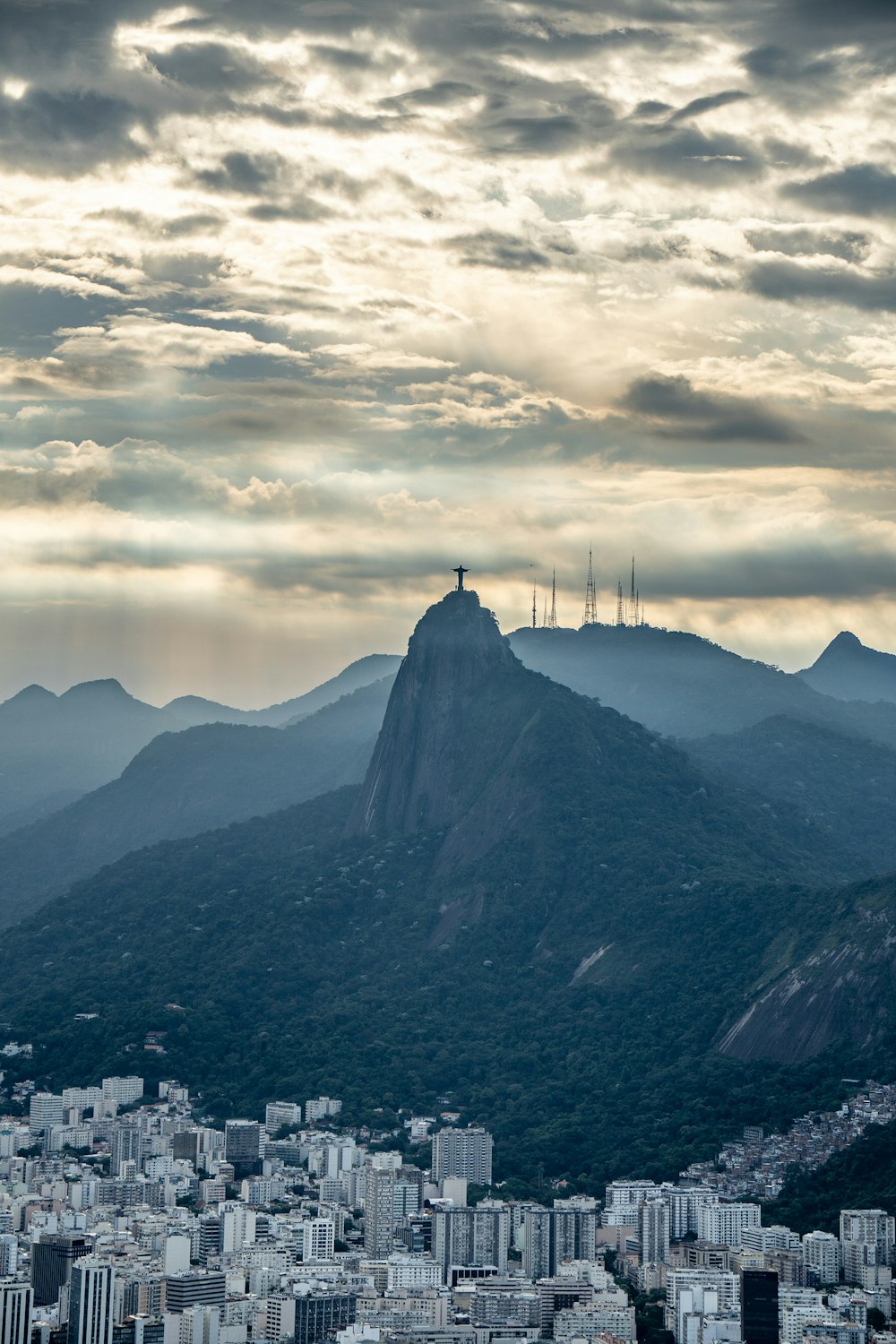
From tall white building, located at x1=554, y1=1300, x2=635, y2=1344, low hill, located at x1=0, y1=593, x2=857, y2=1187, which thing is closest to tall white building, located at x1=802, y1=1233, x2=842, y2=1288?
tall white building, located at x1=554, y1=1300, x2=635, y2=1344

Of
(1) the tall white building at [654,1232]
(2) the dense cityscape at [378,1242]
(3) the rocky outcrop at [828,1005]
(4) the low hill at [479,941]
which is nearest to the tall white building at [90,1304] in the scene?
(2) the dense cityscape at [378,1242]

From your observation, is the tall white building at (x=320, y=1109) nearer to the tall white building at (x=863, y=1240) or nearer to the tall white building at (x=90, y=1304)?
the tall white building at (x=863, y=1240)

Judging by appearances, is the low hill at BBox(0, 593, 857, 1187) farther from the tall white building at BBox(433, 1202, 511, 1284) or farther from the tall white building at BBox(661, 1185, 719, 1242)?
the tall white building at BBox(433, 1202, 511, 1284)

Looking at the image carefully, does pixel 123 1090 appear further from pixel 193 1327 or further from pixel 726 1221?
pixel 193 1327

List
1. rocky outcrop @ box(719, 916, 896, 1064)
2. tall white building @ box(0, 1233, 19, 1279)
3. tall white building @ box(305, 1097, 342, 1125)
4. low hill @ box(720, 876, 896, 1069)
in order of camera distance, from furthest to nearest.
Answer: tall white building @ box(305, 1097, 342, 1125) → rocky outcrop @ box(719, 916, 896, 1064) → low hill @ box(720, 876, 896, 1069) → tall white building @ box(0, 1233, 19, 1279)

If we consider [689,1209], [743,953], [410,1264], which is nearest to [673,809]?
[743,953]
